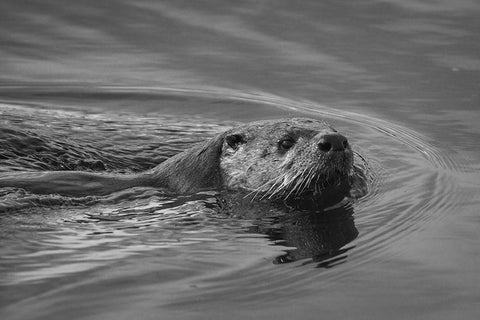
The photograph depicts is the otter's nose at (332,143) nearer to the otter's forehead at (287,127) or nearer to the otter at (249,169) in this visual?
the otter at (249,169)

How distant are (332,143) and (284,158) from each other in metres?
0.45

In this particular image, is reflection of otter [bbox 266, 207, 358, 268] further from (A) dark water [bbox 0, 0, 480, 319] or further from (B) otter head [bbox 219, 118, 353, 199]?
(B) otter head [bbox 219, 118, 353, 199]

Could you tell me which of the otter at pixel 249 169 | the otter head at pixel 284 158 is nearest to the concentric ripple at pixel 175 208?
the otter at pixel 249 169

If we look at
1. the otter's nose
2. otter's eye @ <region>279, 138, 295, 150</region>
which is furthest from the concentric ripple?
otter's eye @ <region>279, 138, 295, 150</region>

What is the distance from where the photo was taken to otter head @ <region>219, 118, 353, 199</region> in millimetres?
6781

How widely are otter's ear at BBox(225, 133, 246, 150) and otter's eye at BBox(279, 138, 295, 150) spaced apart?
0.31 meters

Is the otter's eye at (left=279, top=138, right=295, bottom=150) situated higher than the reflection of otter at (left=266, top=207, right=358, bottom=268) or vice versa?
the otter's eye at (left=279, top=138, right=295, bottom=150)

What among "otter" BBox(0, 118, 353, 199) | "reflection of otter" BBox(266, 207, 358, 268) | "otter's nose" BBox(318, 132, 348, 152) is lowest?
"reflection of otter" BBox(266, 207, 358, 268)

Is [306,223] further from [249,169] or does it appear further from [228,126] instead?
[228,126]

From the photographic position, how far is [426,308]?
511 cm

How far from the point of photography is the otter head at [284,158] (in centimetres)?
678

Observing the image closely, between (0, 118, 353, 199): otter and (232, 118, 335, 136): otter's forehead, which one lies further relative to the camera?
(232, 118, 335, 136): otter's forehead

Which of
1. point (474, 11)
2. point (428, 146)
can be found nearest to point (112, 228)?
point (428, 146)

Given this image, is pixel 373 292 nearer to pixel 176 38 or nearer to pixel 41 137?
pixel 41 137
